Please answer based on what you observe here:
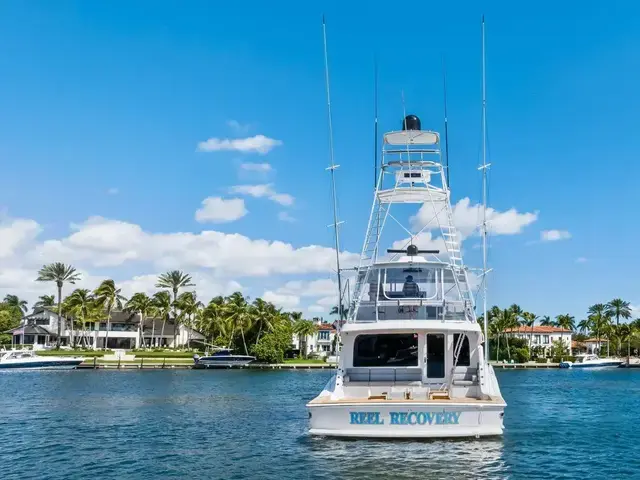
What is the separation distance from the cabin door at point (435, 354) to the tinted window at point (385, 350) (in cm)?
52

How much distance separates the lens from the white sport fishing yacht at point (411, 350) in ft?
65.3

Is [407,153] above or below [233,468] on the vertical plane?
above

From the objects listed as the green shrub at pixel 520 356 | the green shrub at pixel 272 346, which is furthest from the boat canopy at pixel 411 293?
the green shrub at pixel 520 356

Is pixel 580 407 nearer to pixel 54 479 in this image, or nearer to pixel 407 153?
pixel 407 153

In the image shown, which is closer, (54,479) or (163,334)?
(54,479)

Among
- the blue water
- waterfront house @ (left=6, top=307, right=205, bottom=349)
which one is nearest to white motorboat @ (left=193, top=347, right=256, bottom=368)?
waterfront house @ (left=6, top=307, right=205, bottom=349)

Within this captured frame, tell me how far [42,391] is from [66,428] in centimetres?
2478

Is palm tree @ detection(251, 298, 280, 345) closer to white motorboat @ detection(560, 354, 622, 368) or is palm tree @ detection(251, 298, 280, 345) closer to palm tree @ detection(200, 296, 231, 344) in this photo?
palm tree @ detection(200, 296, 231, 344)

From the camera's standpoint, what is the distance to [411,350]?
23.8m

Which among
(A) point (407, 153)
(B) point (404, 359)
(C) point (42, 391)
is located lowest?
(C) point (42, 391)

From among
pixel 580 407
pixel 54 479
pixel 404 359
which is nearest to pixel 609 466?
pixel 404 359

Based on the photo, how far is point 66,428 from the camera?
2869 cm

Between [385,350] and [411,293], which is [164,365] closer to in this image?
[411,293]

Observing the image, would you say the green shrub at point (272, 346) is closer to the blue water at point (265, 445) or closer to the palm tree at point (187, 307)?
the palm tree at point (187, 307)
